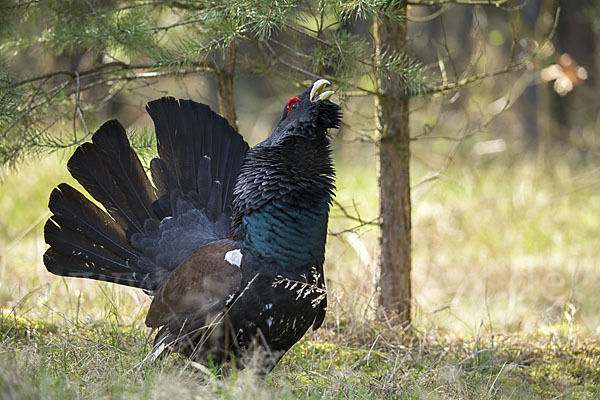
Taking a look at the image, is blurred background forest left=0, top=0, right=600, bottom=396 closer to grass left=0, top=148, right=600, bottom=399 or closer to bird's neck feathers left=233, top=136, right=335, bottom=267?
grass left=0, top=148, right=600, bottom=399

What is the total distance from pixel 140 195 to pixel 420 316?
2.21 metres

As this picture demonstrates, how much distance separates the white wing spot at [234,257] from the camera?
11.3 feet

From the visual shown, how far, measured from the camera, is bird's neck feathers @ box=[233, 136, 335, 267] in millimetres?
3416

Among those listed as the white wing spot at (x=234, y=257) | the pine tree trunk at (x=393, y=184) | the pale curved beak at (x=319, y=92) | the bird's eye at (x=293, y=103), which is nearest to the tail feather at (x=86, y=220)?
the white wing spot at (x=234, y=257)

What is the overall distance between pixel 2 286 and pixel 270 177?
302 cm

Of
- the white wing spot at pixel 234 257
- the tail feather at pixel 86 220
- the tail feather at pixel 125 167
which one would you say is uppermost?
the tail feather at pixel 125 167

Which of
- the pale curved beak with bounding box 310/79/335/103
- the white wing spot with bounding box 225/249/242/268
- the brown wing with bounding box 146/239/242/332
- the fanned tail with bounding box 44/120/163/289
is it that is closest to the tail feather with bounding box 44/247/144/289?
the fanned tail with bounding box 44/120/163/289

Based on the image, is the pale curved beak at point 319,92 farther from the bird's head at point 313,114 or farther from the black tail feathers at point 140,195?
the black tail feathers at point 140,195

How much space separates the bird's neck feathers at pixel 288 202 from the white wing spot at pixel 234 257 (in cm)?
6

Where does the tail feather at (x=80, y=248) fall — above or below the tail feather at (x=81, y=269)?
above

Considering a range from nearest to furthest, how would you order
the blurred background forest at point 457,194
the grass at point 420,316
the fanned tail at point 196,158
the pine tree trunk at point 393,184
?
the grass at point 420,316 → the fanned tail at point 196,158 → the pine tree trunk at point 393,184 → the blurred background forest at point 457,194

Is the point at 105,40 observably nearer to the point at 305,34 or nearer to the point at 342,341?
the point at 305,34

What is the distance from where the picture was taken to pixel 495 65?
1120 centimetres

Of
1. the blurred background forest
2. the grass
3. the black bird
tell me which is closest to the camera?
the grass
